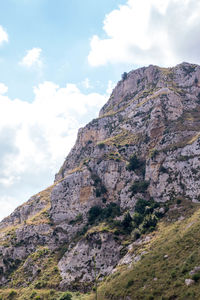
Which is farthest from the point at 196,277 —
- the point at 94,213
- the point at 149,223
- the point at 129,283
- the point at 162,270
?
the point at 94,213

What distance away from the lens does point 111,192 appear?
8538cm

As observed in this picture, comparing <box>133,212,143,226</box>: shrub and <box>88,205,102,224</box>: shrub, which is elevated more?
<box>88,205,102,224</box>: shrub

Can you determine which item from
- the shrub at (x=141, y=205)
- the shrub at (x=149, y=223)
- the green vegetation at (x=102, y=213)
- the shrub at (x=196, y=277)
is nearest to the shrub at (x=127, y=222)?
the shrub at (x=141, y=205)

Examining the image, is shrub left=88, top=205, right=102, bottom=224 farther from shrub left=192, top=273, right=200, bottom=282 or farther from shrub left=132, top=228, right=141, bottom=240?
shrub left=192, top=273, right=200, bottom=282

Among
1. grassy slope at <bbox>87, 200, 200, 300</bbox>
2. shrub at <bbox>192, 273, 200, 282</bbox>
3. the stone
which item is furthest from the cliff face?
shrub at <bbox>192, 273, 200, 282</bbox>

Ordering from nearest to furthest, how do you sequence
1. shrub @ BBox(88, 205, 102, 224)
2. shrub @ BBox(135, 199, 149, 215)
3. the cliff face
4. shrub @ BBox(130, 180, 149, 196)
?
the cliff face
shrub @ BBox(135, 199, 149, 215)
shrub @ BBox(130, 180, 149, 196)
shrub @ BBox(88, 205, 102, 224)

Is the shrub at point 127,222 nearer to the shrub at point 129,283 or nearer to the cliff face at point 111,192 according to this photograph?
the cliff face at point 111,192

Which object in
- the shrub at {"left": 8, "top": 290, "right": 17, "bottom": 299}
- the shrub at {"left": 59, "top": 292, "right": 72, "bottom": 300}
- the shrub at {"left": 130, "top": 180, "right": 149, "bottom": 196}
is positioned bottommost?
the shrub at {"left": 59, "top": 292, "right": 72, "bottom": 300}

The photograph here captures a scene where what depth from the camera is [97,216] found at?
78375mm

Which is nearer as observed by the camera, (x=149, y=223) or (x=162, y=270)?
(x=162, y=270)

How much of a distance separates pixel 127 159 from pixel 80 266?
46699 millimetres

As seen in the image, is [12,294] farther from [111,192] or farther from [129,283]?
[111,192]

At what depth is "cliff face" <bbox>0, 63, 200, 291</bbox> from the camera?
61.3 meters

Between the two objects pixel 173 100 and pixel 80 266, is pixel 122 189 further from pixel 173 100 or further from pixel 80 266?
pixel 173 100
